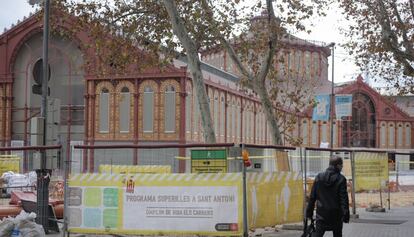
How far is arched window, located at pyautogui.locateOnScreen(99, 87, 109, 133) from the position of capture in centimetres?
4272

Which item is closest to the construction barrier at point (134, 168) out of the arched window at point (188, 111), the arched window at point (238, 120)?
the arched window at point (188, 111)

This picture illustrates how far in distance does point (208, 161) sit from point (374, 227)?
5462 millimetres

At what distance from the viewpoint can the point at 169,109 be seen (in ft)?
136

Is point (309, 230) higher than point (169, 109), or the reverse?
point (169, 109)

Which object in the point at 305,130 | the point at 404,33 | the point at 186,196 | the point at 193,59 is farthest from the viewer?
the point at 305,130

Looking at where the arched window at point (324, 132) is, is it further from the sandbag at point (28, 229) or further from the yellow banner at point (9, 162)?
the sandbag at point (28, 229)

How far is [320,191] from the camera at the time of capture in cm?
963

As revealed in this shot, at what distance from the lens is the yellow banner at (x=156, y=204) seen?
11148 mm

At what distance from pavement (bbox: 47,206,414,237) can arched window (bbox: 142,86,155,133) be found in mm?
23829

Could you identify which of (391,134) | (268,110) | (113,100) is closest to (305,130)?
(391,134)

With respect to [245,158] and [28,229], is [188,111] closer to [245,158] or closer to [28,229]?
[245,158]

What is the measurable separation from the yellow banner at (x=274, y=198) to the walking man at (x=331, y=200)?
1824 millimetres

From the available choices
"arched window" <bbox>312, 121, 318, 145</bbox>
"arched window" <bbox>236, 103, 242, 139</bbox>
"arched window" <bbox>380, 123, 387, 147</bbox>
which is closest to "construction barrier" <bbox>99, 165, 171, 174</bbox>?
"arched window" <bbox>236, 103, 242, 139</bbox>

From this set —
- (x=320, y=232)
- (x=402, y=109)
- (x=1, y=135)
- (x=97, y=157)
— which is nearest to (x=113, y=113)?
(x=1, y=135)
